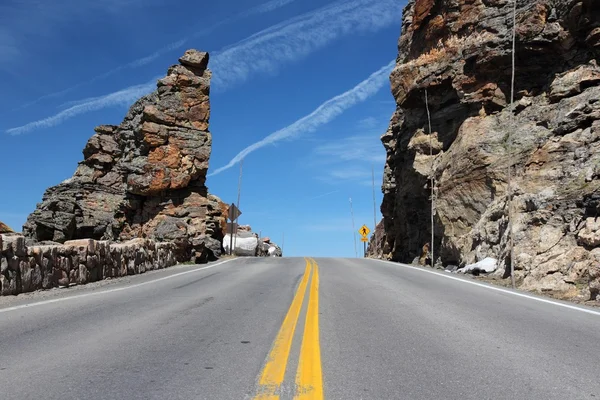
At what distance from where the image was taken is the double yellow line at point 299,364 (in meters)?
3.92

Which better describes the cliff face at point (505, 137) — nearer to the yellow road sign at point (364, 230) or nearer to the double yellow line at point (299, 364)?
the double yellow line at point (299, 364)

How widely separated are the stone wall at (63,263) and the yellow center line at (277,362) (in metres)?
6.46

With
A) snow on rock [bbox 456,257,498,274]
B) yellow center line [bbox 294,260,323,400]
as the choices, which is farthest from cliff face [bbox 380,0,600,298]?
yellow center line [bbox 294,260,323,400]

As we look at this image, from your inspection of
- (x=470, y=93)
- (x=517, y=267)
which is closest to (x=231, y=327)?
(x=517, y=267)

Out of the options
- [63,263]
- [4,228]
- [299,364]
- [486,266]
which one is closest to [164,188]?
[4,228]

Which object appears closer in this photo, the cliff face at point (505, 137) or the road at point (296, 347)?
the road at point (296, 347)

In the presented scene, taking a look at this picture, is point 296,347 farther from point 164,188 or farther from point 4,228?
point 4,228

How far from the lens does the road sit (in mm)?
4055

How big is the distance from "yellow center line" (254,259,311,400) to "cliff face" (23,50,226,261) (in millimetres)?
17456

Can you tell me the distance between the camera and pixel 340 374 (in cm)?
444

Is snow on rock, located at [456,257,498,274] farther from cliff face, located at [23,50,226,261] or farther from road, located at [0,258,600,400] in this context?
cliff face, located at [23,50,226,261]

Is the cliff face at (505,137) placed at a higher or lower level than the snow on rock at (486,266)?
higher

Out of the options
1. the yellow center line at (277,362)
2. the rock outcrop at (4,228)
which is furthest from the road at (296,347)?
the rock outcrop at (4,228)

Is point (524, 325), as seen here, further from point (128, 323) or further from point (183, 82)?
point (183, 82)
